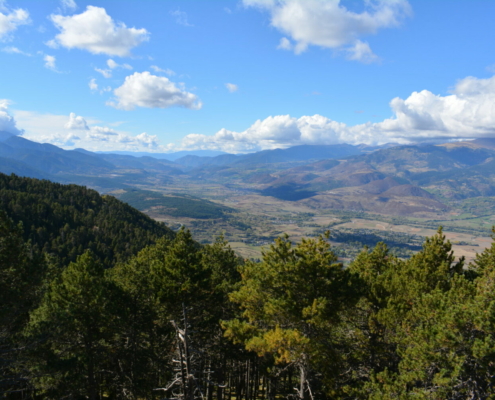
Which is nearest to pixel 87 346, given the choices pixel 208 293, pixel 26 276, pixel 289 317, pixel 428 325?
pixel 26 276

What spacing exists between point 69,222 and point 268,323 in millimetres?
109914

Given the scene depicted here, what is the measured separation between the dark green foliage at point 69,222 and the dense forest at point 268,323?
66.6m

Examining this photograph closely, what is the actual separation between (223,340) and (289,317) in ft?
36.4

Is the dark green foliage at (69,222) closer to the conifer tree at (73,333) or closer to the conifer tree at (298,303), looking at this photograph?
the conifer tree at (73,333)

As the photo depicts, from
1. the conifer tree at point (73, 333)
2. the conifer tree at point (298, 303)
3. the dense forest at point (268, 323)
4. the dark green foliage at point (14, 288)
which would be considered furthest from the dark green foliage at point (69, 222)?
the conifer tree at point (298, 303)

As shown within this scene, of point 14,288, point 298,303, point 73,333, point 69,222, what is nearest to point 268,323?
point 298,303

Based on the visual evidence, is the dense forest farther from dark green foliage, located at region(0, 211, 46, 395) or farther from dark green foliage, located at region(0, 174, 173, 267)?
dark green foliage, located at region(0, 174, 173, 267)

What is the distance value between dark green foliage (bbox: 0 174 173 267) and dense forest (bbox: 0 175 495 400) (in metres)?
66.6

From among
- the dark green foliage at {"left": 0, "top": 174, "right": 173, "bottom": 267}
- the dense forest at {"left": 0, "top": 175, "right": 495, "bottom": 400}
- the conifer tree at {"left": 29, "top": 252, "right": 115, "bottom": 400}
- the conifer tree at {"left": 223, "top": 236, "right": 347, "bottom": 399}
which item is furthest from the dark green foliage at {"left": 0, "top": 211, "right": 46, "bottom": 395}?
the dark green foliage at {"left": 0, "top": 174, "right": 173, "bottom": 267}

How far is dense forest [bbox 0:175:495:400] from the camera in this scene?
14.4m

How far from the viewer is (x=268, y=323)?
18.0 m

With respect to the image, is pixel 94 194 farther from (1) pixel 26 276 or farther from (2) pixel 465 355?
(2) pixel 465 355

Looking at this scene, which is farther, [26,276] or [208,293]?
[208,293]

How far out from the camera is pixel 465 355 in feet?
43.6
